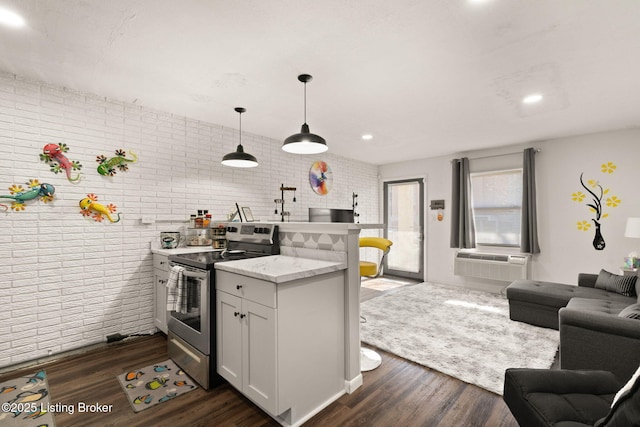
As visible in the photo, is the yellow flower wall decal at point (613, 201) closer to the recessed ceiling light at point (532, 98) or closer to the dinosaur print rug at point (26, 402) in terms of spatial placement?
the recessed ceiling light at point (532, 98)

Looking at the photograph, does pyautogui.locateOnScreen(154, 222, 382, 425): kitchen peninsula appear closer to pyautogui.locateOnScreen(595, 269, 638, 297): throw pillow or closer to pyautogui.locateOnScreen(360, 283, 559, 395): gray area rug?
pyautogui.locateOnScreen(360, 283, 559, 395): gray area rug

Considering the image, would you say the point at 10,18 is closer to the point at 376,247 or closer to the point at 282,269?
the point at 282,269

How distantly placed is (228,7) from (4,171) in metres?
2.48

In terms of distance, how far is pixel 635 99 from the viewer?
3057 mm

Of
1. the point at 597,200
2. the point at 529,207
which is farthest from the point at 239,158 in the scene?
the point at 597,200

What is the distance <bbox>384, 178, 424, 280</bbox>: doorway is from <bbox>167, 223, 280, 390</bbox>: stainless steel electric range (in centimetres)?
419

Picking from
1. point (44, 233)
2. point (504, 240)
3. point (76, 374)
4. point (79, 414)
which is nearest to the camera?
point (79, 414)

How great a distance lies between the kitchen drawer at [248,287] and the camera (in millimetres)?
1745

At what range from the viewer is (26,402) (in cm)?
204

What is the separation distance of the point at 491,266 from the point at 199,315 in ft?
15.6

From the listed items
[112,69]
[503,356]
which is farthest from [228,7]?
[503,356]

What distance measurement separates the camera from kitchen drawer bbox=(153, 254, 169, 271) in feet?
9.73

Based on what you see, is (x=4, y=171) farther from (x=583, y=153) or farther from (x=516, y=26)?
(x=583, y=153)

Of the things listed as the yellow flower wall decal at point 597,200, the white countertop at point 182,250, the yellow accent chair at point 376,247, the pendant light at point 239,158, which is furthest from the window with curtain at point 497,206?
the white countertop at point 182,250
